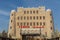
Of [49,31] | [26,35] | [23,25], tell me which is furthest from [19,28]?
[49,31]

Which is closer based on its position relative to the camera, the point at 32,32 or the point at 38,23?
the point at 32,32

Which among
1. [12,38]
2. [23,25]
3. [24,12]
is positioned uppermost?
[24,12]

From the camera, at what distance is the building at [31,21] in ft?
A: 274

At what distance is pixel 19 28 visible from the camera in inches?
3349

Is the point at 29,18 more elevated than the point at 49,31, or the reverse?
the point at 29,18

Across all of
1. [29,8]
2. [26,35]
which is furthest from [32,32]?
[29,8]

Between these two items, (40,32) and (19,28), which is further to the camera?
(19,28)

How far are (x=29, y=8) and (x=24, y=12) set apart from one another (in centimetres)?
305

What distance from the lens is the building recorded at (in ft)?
274

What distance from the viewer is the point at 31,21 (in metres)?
85.1

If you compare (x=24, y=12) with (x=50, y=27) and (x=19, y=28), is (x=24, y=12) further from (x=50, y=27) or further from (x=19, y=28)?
(x=50, y=27)

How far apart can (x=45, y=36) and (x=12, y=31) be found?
15.6 m

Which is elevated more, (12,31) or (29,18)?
(29,18)

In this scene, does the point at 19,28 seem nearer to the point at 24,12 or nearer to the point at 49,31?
the point at 24,12
